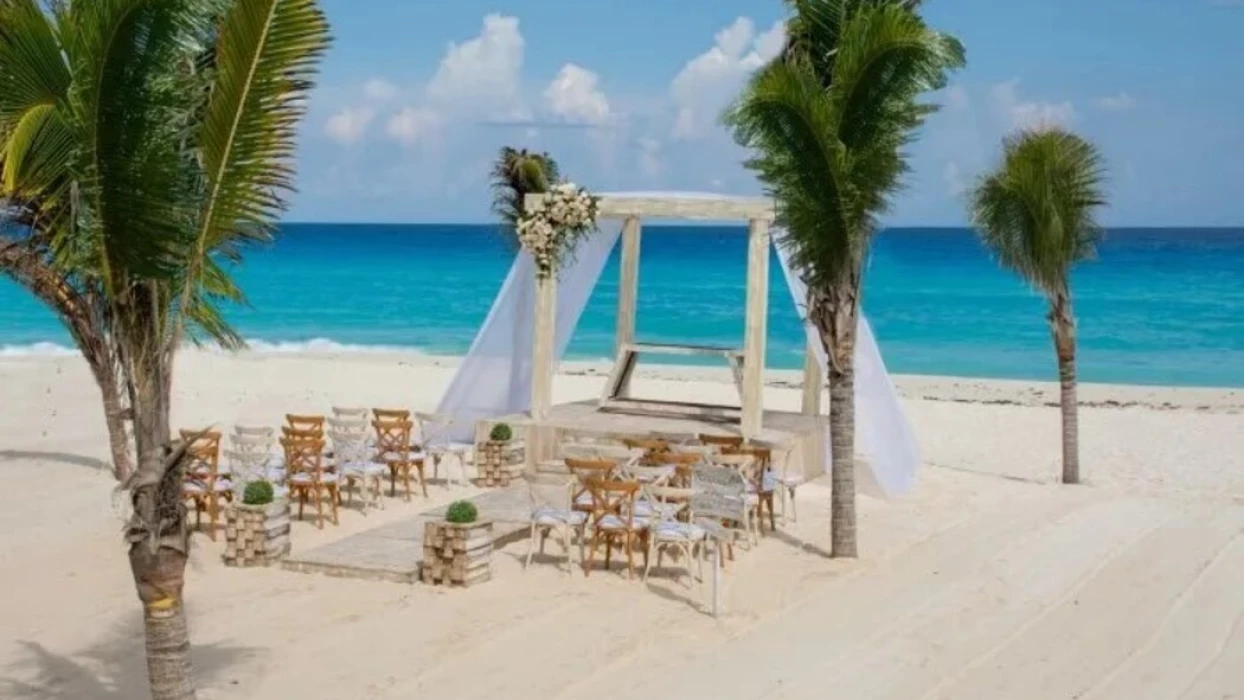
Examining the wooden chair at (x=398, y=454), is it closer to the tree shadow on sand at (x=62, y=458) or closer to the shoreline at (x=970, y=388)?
the tree shadow on sand at (x=62, y=458)

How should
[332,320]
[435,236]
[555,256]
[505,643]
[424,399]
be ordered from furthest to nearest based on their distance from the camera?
[435,236] → [332,320] → [424,399] → [555,256] → [505,643]

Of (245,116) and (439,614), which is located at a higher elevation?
(245,116)

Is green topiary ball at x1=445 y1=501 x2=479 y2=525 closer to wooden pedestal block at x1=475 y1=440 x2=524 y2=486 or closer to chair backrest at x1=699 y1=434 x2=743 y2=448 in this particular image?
chair backrest at x1=699 y1=434 x2=743 y2=448

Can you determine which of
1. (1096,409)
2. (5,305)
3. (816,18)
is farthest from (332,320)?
(816,18)

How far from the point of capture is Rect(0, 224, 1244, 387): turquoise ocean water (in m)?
39.2

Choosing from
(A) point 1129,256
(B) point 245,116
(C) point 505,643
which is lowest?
(C) point 505,643

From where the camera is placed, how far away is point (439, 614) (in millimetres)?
8914

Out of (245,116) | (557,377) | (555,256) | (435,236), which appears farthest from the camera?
(435,236)

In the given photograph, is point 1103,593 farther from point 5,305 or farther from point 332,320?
point 5,305

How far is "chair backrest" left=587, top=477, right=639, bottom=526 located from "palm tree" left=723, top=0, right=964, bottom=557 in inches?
68.7

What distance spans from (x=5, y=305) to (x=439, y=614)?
46.9 metres

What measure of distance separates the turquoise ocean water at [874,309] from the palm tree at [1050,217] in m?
4.32

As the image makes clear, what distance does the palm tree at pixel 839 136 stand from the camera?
10055 millimetres

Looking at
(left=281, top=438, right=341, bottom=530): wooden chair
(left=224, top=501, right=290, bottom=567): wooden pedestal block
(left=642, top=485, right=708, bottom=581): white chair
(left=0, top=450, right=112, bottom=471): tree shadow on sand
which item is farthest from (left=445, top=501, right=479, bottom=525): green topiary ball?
(left=0, top=450, right=112, bottom=471): tree shadow on sand
